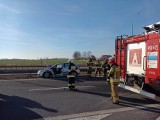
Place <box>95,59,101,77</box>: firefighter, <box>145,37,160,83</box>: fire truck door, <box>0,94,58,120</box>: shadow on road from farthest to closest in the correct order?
<box>95,59,101,77</box>: firefighter
<box>145,37,160,83</box>: fire truck door
<box>0,94,58,120</box>: shadow on road

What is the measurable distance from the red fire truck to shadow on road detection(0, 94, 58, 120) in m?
3.76

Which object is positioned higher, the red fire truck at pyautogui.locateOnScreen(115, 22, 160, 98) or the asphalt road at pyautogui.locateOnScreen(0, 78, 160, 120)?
the red fire truck at pyautogui.locateOnScreen(115, 22, 160, 98)

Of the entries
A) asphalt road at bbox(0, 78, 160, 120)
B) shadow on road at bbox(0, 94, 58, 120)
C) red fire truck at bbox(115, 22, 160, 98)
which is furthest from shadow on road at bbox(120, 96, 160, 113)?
shadow on road at bbox(0, 94, 58, 120)

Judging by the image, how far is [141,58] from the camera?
11359 millimetres

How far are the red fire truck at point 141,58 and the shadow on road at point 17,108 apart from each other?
376cm

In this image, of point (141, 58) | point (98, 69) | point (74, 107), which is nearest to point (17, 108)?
point (74, 107)

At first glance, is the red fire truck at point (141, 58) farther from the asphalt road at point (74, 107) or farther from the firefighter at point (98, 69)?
the firefighter at point (98, 69)

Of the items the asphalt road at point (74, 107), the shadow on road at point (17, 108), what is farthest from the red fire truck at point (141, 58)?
the shadow on road at point (17, 108)

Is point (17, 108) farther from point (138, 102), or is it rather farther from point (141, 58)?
point (141, 58)

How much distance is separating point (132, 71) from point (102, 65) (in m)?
12.1

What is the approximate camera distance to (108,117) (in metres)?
8.98

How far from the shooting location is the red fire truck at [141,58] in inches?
404

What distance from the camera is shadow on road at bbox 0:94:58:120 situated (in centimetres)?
902

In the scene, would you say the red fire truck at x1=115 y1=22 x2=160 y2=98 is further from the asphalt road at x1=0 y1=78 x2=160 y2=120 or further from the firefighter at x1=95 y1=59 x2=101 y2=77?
the firefighter at x1=95 y1=59 x2=101 y2=77
